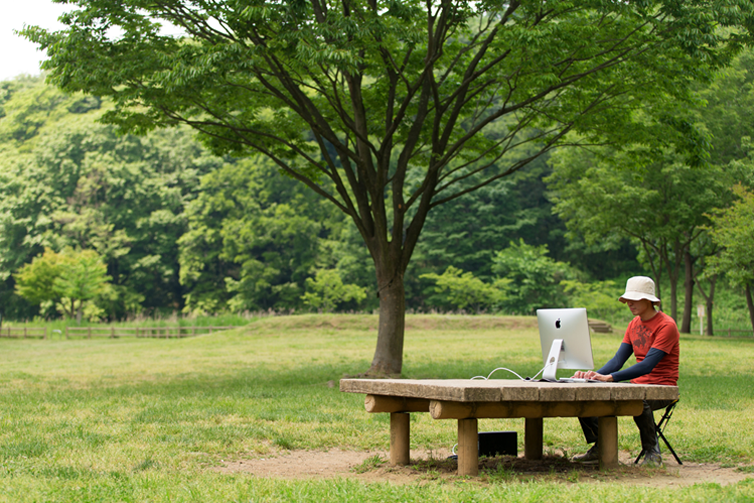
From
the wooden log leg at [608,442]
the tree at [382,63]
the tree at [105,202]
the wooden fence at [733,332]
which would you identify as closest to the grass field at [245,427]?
the wooden log leg at [608,442]

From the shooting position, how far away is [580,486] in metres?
4.94

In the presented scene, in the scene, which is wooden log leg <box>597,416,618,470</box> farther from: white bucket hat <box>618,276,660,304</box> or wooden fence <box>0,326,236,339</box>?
wooden fence <box>0,326,236,339</box>

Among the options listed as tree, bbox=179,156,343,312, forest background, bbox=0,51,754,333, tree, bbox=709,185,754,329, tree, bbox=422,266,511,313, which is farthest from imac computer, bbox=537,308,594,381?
tree, bbox=179,156,343,312

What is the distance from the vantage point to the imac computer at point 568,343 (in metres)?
5.70

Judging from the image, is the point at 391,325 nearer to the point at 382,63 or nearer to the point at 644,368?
the point at 382,63

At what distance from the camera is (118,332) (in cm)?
3712

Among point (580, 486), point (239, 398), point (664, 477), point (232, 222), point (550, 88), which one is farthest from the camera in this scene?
point (232, 222)

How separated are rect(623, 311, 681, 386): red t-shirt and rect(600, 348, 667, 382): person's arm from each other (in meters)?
0.05

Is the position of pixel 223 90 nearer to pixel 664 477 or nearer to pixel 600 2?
pixel 600 2

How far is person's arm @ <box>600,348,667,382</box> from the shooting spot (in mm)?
5777

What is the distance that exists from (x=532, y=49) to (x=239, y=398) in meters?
7.13

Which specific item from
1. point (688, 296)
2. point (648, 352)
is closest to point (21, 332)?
point (688, 296)

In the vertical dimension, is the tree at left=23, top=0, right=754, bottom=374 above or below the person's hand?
above

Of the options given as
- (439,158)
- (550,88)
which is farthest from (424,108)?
(550,88)
